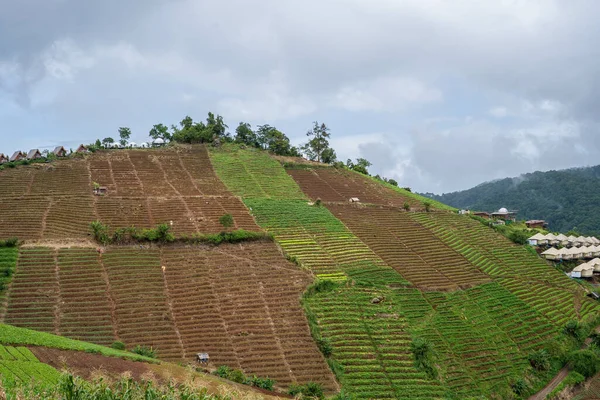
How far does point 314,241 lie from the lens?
55.7m

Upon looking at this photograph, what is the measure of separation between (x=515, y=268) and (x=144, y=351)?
40955mm

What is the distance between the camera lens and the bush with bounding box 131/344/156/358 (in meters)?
36.2

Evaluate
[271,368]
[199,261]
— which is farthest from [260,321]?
[199,261]

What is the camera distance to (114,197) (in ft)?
195

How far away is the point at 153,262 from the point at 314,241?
16.4 m

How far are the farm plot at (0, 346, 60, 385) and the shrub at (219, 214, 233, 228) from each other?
84.8ft

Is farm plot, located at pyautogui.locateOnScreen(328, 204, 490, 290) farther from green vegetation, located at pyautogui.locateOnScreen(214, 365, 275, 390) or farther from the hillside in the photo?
green vegetation, located at pyautogui.locateOnScreen(214, 365, 275, 390)

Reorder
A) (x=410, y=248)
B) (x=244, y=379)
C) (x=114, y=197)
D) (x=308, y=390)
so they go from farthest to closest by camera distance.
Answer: (x=114, y=197)
(x=410, y=248)
(x=244, y=379)
(x=308, y=390)

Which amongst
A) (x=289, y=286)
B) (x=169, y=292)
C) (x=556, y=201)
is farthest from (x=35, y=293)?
(x=556, y=201)

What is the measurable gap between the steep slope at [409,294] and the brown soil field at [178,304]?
2.52 metres

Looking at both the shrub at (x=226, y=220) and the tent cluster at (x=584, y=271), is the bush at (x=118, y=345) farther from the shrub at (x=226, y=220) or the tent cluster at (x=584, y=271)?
the tent cluster at (x=584, y=271)

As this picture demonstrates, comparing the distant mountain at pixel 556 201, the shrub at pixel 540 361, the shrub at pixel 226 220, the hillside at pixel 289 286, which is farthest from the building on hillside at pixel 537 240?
the shrub at pixel 226 220

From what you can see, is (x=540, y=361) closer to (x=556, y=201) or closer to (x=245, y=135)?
(x=245, y=135)

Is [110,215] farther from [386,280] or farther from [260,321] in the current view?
[386,280]
